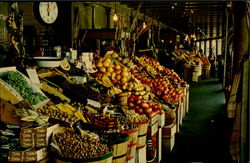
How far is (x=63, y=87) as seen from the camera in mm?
4820

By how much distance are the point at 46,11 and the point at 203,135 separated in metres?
4.82

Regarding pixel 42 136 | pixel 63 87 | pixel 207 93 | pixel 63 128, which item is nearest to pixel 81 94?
pixel 63 87

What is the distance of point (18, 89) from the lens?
3.81m

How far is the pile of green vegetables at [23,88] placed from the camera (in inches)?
148

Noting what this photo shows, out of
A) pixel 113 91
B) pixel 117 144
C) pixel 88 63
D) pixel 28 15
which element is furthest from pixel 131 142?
pixel 28 15

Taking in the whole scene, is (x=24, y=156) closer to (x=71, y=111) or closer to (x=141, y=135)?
(x=71, y=111)

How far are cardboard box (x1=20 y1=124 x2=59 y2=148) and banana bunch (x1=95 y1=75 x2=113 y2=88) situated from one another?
9.86ft

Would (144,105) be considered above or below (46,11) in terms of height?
below

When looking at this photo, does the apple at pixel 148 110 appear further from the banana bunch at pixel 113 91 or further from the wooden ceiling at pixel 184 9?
the wooden ceiling at pixel 184 9

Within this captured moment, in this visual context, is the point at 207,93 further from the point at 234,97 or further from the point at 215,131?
the point at 234,97

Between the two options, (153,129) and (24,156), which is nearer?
(24,156)

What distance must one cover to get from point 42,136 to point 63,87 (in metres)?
1.85

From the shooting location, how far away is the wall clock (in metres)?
7.94

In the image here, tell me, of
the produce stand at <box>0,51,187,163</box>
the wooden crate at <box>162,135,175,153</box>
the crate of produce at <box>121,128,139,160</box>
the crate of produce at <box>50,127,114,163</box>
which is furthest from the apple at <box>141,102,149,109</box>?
the crate of produce at <box>50,127,114,163</box>
